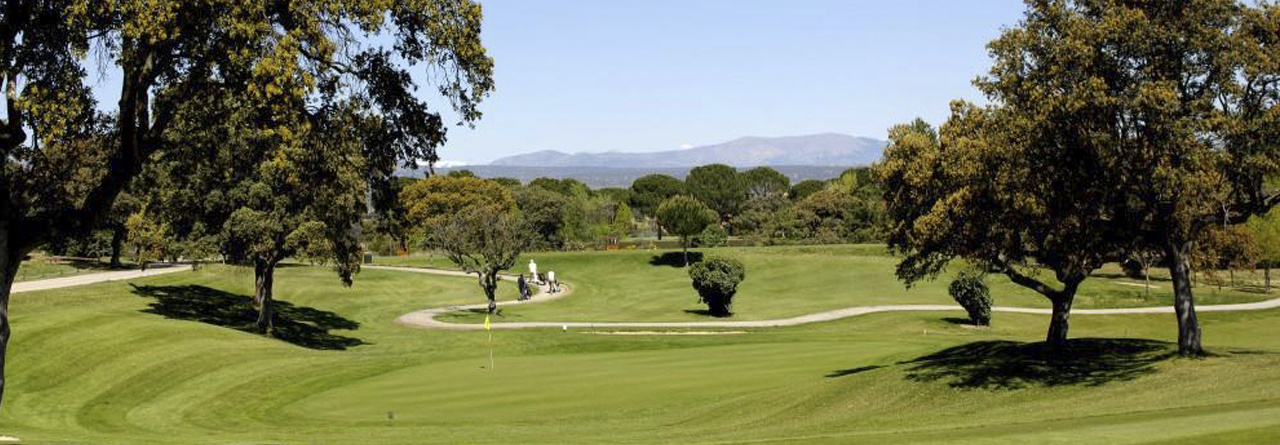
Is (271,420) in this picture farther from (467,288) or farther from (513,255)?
(467,288)

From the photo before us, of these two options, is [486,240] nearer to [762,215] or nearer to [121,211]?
[121,211]

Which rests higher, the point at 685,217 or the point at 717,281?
the point at 685,217

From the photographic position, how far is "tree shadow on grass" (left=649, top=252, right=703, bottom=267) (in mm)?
107812

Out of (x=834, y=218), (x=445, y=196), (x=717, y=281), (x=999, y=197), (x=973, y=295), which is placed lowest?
(x=973, y=295)

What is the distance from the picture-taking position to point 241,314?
5956cm

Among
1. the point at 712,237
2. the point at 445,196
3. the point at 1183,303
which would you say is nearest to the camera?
the point at 1183,303

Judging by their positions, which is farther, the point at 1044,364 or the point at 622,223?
the point at 622,223

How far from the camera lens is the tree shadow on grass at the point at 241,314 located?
53312mm

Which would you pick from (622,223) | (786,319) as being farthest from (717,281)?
(622,223)

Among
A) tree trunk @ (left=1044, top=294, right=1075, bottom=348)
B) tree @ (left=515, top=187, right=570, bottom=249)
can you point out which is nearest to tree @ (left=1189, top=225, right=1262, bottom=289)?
tree trunk @ (left=1044, top=294, right=1075, bottom=348)

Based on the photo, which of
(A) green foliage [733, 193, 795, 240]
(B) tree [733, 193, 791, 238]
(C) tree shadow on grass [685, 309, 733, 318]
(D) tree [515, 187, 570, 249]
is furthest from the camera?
(B) tree [733, 193, 791, 238]

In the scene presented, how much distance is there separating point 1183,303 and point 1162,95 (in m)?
7.68

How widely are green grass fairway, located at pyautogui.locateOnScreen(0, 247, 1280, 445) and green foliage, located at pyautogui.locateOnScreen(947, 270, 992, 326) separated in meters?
4.56

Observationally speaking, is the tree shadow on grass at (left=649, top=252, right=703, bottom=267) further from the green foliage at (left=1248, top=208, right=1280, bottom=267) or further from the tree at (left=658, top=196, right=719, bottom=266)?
the green foliage at (left=1248, top=208, right=1280, bottom=267)
